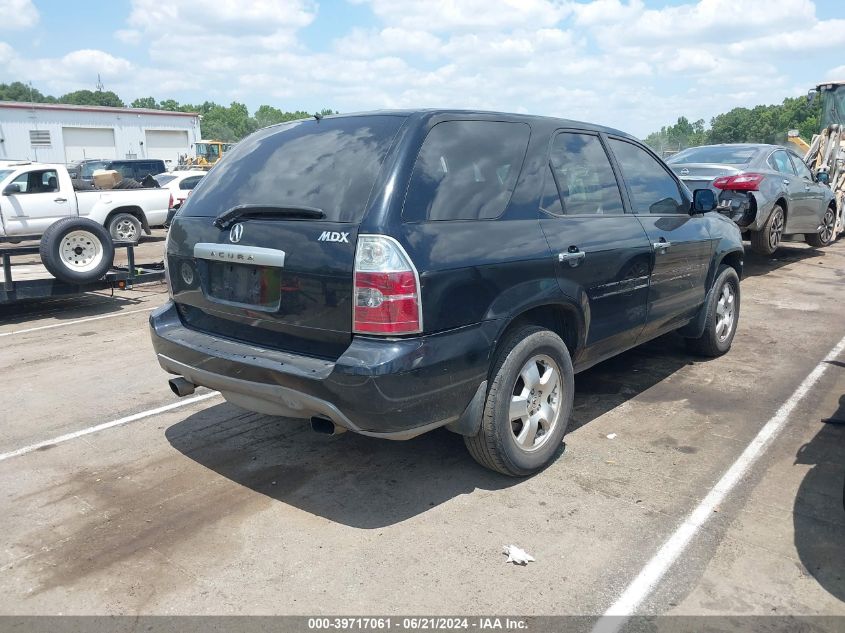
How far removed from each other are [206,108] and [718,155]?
169 m

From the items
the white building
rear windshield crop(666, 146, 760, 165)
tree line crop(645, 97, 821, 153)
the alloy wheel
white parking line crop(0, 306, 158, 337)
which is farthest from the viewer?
tree line crop(645, 97, 821, 153)

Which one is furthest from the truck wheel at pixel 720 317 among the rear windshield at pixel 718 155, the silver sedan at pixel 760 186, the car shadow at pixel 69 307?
the car shadow at pixel 69 307

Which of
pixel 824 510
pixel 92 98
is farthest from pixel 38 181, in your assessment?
pixel 92 98

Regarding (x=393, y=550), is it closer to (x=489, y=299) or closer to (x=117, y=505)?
(x=489, y=299)

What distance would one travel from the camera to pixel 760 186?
962cm

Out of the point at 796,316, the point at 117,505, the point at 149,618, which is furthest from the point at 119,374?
the point at 796,316

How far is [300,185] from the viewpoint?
3.59 m

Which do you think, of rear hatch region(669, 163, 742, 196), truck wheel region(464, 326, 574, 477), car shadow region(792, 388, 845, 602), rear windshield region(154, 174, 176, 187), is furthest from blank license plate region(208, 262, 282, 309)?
rear windshield region(154, 174, 176, 187)

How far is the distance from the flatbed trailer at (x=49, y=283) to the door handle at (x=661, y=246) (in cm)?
668

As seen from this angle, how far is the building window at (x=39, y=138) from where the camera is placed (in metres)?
46.8

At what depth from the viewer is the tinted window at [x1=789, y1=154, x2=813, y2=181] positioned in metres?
11.1

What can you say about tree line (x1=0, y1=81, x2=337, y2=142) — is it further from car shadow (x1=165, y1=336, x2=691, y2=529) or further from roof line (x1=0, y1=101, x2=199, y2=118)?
car shadow (x1=165, y1=336, x2=691, y2=529)

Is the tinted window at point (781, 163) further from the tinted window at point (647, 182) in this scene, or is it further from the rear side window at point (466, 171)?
the rear side window at point (466, 171)

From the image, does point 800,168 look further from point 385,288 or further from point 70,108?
point 70,108
